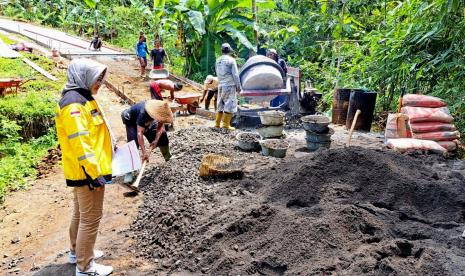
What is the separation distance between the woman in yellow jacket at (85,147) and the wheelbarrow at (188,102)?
7007 mm

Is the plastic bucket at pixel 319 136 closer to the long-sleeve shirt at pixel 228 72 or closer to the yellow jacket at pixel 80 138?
the long-sleeve shirt at pixel 228 72

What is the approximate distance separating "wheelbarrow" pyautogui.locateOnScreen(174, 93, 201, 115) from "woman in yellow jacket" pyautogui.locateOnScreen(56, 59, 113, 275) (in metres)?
7.01

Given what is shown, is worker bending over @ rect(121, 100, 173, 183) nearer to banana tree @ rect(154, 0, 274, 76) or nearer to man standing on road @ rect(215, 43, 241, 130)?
man standing on road @ rect(215, 43, 241, 130)

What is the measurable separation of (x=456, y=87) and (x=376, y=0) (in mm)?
6263

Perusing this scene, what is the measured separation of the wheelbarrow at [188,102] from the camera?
10.9 meters

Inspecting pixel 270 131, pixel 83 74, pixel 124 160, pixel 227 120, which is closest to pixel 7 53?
pixel 227 120

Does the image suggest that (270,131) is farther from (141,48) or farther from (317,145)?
(141,48)

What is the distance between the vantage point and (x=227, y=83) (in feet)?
29.1

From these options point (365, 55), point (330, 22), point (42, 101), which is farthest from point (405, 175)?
point (330, 22)

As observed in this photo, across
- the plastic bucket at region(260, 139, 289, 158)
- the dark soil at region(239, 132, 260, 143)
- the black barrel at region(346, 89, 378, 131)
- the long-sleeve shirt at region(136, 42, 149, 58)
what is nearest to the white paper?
the plastic bucket at region(260, 139, 289, 158)

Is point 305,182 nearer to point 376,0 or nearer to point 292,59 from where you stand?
point 376,0

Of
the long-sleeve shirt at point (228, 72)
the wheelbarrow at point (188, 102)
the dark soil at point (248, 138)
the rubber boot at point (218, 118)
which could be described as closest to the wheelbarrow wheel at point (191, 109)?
the wheelbarrow at point (188, 102)

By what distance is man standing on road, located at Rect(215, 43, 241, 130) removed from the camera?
344 inches

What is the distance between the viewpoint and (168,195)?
5691 millimetres
